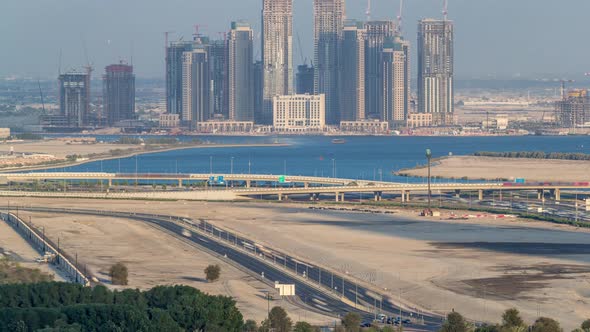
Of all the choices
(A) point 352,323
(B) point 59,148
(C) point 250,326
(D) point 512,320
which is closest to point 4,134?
(B) point 59,148

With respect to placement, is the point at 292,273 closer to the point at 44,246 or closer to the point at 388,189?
the point at 44,246

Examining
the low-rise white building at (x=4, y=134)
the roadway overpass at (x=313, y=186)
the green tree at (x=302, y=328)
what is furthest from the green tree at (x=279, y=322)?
the low-rise white building at (x=4, y=134)

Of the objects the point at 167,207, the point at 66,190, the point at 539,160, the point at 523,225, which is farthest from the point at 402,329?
the point at 539,160

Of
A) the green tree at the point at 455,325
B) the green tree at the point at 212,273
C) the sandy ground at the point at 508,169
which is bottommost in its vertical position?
the sandy ground at the point at 508,169

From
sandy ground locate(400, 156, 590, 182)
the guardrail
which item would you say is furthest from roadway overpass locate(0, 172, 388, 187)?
the guardrail

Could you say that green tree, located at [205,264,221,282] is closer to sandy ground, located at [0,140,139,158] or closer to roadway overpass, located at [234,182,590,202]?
roadway overpass, located at [234,182,590,202]

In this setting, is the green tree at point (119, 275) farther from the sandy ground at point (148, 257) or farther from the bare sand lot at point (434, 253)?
the bare sand lot at point (434, 253)

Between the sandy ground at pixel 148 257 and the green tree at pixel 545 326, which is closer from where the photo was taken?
the green tree at pixel 545 326
